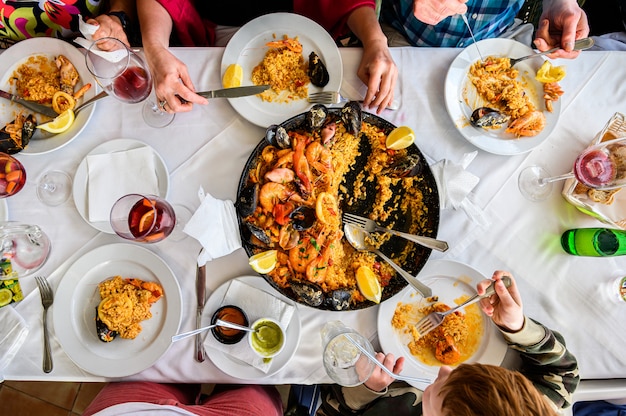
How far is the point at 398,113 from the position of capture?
1465 millimetres

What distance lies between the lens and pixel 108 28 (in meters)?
1.42

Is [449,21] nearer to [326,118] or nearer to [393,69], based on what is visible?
[393,69]

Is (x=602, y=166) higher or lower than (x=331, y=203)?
higher

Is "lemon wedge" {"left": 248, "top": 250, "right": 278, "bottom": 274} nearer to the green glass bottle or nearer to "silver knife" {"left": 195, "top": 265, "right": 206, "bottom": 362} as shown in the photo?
"silver knife" {"left": 195, "top": 265, "right": 206, "bottom": 362}

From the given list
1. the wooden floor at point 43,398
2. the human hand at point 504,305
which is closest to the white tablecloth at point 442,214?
the human hand at point 504,305

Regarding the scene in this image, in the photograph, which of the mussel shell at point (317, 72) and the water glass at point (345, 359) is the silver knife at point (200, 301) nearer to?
→ the water glass at point (345, 359)

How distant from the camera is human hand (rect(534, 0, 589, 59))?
140cm

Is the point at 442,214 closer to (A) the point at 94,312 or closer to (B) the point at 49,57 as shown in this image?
(A) the point at 94,312

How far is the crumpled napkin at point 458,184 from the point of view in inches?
52.4

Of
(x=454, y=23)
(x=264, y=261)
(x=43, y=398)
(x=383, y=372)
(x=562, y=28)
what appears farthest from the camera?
(x=43, y=398)

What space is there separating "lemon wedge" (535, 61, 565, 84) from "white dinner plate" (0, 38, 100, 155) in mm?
1440

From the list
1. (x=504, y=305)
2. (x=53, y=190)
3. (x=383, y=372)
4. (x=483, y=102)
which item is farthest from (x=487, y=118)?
(x=53, y=190)

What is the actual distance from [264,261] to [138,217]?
0.38 metres

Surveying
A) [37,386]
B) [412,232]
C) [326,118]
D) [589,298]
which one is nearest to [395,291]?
[412,232]
